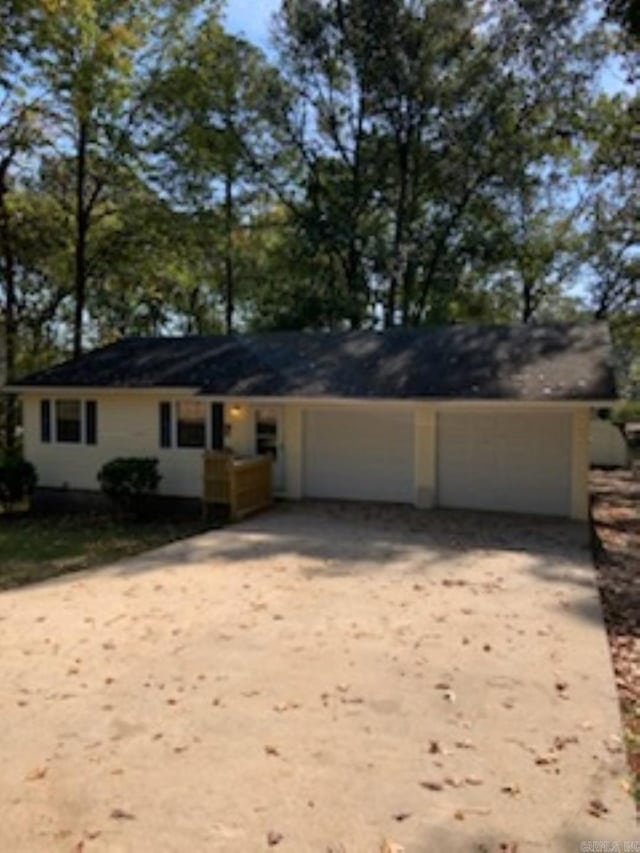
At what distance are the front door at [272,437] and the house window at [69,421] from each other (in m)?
4.08

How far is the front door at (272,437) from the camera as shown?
1508 cm

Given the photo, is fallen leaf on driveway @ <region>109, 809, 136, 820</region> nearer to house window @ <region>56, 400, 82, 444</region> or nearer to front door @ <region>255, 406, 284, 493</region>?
front door @ <region>255, 406, 284, 493</region>

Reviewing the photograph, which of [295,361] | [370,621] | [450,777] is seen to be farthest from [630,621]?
[295,361]

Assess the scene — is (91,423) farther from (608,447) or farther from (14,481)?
(608,447)

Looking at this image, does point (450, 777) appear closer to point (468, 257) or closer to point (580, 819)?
point (580, 819)

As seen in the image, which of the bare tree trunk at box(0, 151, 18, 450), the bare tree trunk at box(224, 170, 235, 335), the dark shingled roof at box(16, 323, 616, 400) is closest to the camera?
the dark shingled roof at box(16, 323, 616, 400)

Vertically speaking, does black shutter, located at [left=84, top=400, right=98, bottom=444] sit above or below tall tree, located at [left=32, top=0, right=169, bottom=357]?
below

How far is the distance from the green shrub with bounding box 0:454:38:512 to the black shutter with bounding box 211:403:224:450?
165 inches

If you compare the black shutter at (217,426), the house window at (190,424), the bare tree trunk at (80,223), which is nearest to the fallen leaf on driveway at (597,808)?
the black shutter at (217,426)

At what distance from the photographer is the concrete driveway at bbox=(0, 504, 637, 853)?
3.72 meters

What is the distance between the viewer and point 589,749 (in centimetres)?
449

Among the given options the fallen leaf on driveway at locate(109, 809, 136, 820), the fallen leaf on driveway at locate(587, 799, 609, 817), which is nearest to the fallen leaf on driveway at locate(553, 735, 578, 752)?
the fallen leaf on driveway at locate(587, 799, 609, 817)

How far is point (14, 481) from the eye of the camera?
618 inches

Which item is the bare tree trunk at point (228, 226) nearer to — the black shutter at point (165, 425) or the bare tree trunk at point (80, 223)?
the bare tree trunk at point (80, 223)
